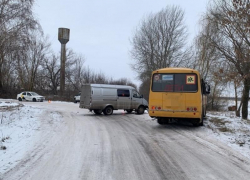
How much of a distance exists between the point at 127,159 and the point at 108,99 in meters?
13.0

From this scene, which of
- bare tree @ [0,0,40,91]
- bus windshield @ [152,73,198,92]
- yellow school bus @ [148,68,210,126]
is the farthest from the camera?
bare tree @ [0,0,40,91]

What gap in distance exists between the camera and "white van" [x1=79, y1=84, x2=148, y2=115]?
1980 centimetres

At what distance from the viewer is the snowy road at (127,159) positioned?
19.9ft

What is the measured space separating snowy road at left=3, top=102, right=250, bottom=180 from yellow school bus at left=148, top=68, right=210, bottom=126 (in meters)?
2.27

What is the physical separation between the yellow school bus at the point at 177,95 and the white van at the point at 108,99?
6972mm

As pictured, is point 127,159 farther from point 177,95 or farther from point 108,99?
point 108,99

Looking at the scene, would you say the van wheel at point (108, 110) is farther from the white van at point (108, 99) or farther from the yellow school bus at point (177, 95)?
the yellow school bus at point (177, 95)

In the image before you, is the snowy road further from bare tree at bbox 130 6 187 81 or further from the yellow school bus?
bare tree at bbox 130 6 187 81

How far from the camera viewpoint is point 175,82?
1334 cm

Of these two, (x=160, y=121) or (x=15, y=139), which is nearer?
(x=15, y=139)

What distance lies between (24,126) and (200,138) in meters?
7.48

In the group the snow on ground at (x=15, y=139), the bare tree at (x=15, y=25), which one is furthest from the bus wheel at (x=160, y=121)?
the bare tree at (x=15, y=25)

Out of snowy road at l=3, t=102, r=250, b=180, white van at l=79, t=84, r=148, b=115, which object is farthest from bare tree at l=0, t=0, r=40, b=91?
snowy road at l=3, t=102, r=250, b=180

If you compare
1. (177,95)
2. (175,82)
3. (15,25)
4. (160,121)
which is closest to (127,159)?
(177,95)
